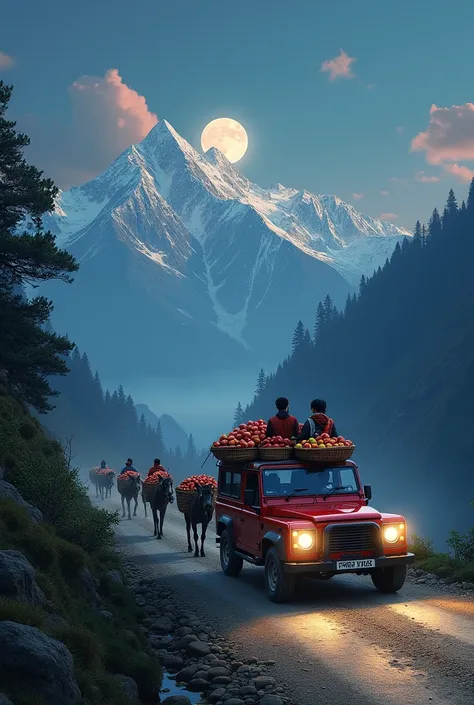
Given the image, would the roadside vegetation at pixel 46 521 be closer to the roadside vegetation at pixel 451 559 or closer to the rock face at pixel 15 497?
the rock face at pixel 15 497

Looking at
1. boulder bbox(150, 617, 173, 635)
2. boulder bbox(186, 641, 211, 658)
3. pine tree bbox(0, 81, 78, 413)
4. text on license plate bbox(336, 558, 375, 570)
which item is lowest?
boulder bbox(186, 641, 211, 658)

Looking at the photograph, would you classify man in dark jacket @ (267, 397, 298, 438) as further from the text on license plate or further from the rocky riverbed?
the rocky riverbed

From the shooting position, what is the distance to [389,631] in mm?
12102

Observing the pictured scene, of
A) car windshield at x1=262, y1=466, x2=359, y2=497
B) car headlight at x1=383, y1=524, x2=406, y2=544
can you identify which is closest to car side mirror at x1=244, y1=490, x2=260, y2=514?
car windshield at x1=262, y1=466, x2=359, y2=497

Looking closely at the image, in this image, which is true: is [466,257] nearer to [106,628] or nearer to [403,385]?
[403,385]

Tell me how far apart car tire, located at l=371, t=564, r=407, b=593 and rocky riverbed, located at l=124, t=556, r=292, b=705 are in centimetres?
385

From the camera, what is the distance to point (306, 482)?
15828 millimetres

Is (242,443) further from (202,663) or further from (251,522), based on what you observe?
(202,663)

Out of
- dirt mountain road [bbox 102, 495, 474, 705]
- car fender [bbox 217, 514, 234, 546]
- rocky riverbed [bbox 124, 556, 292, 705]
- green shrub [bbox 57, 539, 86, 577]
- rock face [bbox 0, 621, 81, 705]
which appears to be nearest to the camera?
rock face [bbox 0, 621, 81, 705]

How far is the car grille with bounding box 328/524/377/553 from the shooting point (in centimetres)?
1409

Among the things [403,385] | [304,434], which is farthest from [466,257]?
[304,434]

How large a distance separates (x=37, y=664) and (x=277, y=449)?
368 inches

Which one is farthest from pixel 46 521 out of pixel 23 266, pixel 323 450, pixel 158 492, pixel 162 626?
pixel 23 266

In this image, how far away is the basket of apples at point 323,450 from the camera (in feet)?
51.3
